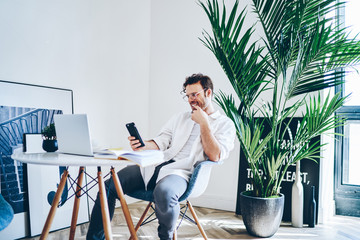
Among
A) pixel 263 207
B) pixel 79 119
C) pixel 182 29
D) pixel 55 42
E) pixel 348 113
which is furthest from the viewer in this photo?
pixel 182 29

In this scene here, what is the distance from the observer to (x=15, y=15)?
234 cm

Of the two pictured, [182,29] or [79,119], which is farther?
[182,29]

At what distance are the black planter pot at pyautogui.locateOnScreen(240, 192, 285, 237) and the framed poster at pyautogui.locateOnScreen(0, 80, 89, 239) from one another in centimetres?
143

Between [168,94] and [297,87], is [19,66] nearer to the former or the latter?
[168,94]

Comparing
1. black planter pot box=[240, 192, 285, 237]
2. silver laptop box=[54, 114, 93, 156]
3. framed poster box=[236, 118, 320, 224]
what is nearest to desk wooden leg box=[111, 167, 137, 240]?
silver laptop box=[54, 114, 93, 156]

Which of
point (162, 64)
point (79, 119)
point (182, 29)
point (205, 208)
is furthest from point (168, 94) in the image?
point (79, 119)

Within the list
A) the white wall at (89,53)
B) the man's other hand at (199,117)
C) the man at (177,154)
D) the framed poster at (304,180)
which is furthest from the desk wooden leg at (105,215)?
the framed poster at (304,180)

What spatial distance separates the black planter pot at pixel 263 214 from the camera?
246 centimetres

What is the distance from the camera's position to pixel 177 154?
2.26 meters

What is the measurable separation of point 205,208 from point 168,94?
4.21 ft

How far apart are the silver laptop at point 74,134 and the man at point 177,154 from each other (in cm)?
35

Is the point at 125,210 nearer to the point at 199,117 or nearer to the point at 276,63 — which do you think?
the point at 199,117

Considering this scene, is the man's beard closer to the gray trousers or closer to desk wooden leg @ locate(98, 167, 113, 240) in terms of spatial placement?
the gray trousers

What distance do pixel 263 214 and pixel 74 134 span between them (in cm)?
156
